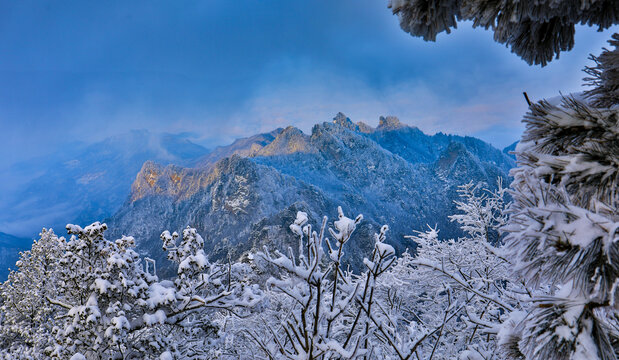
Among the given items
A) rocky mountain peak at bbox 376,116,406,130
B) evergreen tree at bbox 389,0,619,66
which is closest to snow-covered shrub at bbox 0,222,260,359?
evergreen tree at bbox 389,0,619,66

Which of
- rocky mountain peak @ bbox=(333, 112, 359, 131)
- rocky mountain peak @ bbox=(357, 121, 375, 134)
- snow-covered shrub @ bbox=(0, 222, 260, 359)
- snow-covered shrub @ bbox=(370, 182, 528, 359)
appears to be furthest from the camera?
rocky mountain peak @ bbox=(357, 121, 375, 134)

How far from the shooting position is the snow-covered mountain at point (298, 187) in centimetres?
8306

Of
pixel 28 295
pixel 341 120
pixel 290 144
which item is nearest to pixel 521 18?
pixel 28 295

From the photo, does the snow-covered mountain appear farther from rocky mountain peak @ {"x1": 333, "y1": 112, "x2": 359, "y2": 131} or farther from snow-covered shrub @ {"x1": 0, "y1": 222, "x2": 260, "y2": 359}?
snow-covered shrub @ {"x1": 0, "y1": 222, "x2": 260, "y2": 359}

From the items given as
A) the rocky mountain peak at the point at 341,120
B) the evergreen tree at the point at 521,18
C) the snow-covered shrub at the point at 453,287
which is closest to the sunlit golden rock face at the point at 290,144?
the rocky mountain peak at the point at 341,120

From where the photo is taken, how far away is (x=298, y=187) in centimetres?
8706

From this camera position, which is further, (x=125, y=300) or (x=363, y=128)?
(x=363, y=128)

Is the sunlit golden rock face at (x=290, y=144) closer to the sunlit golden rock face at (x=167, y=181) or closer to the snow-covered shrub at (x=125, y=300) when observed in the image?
the sunlit golden rock face at (x=167, y=181)

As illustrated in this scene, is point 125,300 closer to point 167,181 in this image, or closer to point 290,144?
point 290,144

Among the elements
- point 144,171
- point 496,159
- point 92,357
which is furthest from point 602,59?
point 496,159

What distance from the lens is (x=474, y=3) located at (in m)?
1.28

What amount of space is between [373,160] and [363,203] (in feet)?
94.4

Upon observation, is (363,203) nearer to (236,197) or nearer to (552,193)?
(236,197)

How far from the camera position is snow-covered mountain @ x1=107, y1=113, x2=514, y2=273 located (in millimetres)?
83062
